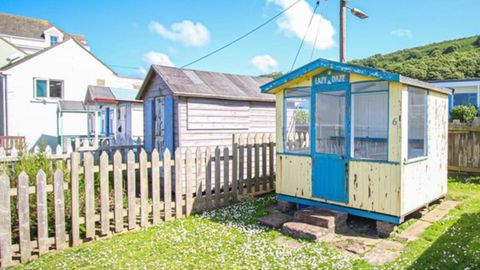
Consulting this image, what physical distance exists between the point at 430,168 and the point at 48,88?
72.1ft

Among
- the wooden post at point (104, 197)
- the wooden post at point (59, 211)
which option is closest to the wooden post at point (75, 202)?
the wooden post at point (59, 211)

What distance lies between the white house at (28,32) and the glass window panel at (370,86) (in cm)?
2836

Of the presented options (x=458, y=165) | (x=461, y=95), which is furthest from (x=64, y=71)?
(x=461, y=95)

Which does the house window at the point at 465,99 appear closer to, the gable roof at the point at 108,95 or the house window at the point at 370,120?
the house window at the point at 370,120

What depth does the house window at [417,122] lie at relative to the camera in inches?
214

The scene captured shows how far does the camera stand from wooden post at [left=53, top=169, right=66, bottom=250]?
4824 millimetres

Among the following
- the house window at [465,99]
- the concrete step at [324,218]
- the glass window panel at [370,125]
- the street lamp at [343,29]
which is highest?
the street lamp at [343,29]

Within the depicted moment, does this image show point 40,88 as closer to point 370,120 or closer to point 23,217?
point 23,217

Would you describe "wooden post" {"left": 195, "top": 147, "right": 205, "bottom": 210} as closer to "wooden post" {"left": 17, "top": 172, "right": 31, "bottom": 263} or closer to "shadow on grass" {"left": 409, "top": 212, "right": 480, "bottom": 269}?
"wooden post" {"left": 17, "top": 172, "right": 31, "bottom": 263}

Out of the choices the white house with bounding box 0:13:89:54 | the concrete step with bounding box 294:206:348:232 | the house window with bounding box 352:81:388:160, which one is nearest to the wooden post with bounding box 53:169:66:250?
the concrete step with bounding box 294:206:348:232

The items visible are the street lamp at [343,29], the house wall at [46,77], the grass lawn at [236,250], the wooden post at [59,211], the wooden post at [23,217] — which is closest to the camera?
the grass lawn at [236,250]

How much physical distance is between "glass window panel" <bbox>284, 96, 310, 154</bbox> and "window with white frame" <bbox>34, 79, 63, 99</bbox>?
63.6 ft

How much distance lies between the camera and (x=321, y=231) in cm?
511

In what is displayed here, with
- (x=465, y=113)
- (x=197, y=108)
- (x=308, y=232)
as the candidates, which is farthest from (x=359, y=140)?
(x=465, y=113)
